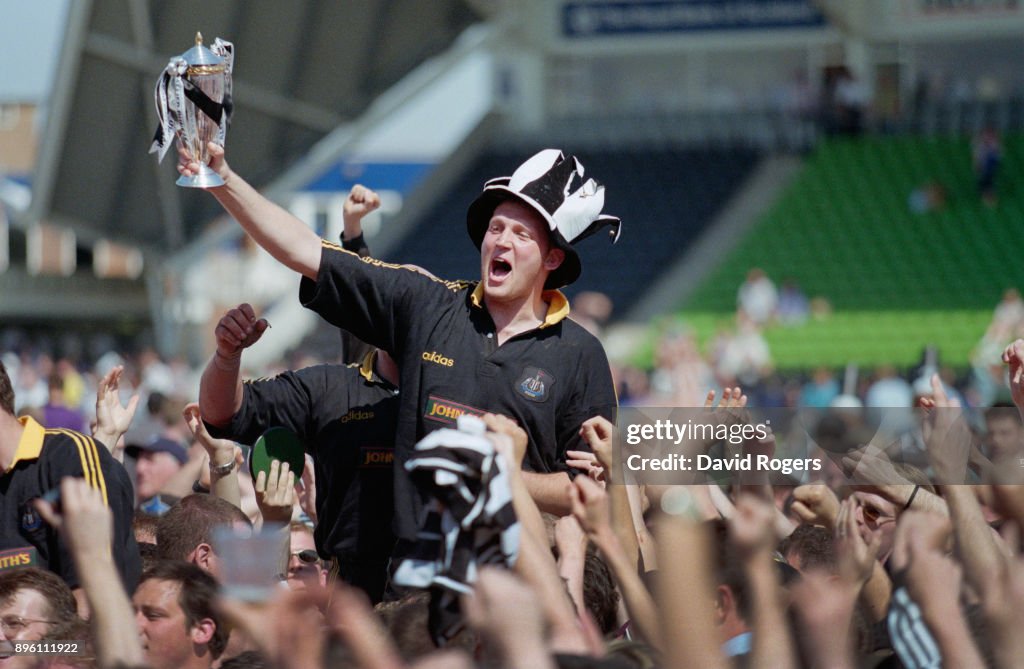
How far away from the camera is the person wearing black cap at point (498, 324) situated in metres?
3.91

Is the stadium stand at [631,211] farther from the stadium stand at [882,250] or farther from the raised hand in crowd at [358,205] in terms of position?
the raised hand in crowd at [358,205]

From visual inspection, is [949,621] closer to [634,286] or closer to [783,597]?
[783,597]

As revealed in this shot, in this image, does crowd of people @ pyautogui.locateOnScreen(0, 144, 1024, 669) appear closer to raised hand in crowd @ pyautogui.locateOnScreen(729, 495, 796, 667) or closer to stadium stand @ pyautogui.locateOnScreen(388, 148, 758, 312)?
raised hand in crowd @ pyautogui.locateOnScreen(729, 495, 796, 667)

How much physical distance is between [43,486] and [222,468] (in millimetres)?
1075

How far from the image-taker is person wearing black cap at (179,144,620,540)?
391cm

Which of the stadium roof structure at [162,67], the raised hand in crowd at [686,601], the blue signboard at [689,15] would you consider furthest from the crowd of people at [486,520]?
the blue signboard at [689,15]

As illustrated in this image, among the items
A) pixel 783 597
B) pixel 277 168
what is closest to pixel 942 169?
pixel 277 168

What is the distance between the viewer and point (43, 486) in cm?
433

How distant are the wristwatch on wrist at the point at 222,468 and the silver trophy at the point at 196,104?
1.76 m

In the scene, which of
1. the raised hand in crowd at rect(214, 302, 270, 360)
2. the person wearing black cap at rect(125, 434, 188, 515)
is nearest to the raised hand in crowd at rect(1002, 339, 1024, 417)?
the raised hand in crowd at rect(214, 302, 270, 360)

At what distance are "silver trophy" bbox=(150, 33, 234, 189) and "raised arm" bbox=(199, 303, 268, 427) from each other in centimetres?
53

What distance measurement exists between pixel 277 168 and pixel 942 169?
412 inches

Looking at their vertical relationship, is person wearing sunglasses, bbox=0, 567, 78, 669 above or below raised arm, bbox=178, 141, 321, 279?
below

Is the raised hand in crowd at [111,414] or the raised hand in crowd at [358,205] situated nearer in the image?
A: the raised hand in crowd at [358,205]
